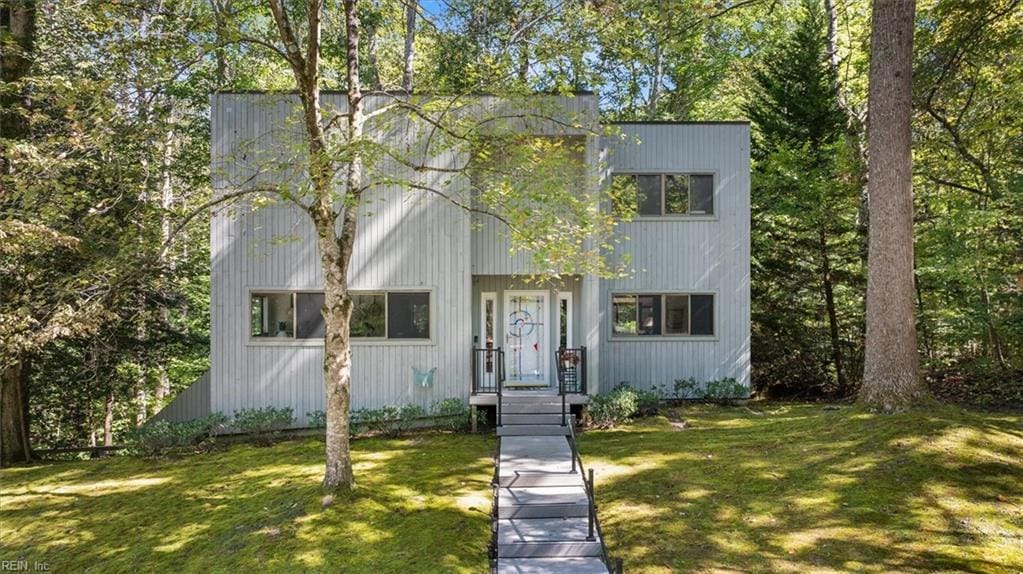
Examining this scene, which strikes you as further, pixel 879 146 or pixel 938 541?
pixel 879 146

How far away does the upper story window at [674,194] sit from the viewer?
13383mm

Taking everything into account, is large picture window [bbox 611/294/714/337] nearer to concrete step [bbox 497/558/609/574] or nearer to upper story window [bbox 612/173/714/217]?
Answer: upper story window [bbox 612/173/714/217]

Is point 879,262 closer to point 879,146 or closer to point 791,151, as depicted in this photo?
point 879,146

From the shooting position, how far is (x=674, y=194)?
44.0 feet

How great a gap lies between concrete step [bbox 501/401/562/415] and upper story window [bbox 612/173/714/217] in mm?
5193

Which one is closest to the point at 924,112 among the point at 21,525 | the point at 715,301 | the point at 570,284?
the point at 715,301

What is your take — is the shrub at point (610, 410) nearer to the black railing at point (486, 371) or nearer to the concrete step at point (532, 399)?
the concrete step at point (532, 399)

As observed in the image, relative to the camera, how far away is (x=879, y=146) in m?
8.43

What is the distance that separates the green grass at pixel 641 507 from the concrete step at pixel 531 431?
2.50ft

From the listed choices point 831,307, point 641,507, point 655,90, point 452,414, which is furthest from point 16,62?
point 655,90

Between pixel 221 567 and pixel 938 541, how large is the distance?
291 inches

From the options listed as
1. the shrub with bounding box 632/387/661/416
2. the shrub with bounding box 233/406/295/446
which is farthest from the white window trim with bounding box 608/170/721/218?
the shrub with bounding box 233/406/295/446

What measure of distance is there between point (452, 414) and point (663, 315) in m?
5.44

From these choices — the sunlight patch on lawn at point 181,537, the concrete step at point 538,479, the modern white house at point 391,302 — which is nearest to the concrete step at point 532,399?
the modern white house at point 391,302
